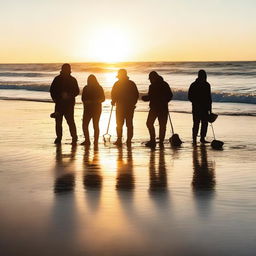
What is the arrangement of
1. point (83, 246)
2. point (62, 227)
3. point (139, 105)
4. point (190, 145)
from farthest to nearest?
point (139, 105), point (190, 145), point (62, 227), point (83, 246)

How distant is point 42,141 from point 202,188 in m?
7.46

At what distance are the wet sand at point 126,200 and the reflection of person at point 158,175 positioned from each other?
0.01m

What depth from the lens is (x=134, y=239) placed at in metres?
6.24

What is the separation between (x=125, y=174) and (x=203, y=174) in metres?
1.24

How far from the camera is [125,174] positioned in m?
10.5

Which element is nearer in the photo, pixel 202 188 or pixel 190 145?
pixel 202 188

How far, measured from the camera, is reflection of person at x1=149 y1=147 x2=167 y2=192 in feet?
30.3

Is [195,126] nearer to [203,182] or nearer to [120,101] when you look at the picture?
[120,101]

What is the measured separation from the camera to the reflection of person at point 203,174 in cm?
942

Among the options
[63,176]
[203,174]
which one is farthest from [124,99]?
[63,176]

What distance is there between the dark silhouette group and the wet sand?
3.15ft

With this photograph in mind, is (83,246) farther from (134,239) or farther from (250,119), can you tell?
(250,119)

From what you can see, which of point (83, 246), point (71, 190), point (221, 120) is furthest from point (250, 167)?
point (221, 120)

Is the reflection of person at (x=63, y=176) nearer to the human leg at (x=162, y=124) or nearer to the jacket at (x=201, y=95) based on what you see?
the human leg at (x=162, y=124)
